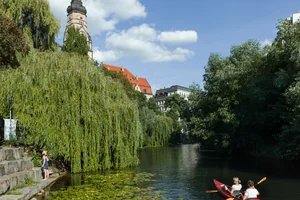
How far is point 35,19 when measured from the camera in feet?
73.6

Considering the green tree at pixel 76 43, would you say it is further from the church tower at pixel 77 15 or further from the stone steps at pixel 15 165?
the church tower at pixel 77 15

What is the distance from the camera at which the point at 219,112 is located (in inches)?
1085

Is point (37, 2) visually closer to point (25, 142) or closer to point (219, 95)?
point (25, 142)

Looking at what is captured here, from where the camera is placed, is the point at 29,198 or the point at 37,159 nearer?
the point at 29,198

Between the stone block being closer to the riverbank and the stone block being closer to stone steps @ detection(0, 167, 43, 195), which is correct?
stone steps @ detection(0, 167, 43, 195)

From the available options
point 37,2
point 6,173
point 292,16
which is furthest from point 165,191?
point 292,16

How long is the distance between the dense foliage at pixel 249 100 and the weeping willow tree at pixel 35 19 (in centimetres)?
1469

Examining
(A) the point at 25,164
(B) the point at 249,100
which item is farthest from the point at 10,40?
(B) the point at 249,100

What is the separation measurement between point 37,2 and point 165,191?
55.9 ft

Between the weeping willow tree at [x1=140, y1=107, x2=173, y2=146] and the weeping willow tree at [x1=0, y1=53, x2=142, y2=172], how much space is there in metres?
25.3

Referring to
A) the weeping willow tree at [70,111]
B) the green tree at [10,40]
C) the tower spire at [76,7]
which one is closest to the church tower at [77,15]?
the tower spire at [76,7]

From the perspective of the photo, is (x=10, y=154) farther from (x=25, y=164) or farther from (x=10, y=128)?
(x=10, y=128)

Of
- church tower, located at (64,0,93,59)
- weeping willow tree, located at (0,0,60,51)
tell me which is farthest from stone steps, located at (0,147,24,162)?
church tower, located at (64,0,93,59)

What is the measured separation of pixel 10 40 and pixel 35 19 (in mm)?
7614
